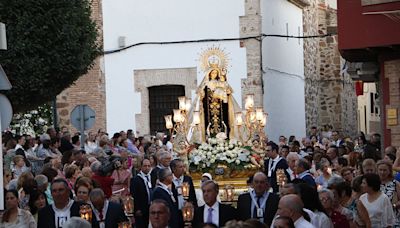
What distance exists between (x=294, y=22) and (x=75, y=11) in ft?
55.6

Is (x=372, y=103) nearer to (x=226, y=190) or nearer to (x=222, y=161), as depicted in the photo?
(x=222, y=161)

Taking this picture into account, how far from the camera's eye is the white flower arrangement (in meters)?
20.4

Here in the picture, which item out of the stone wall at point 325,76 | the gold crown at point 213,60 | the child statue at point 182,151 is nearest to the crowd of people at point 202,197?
the child statue at point 182,151

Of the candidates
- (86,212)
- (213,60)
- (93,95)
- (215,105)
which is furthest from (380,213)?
(93,95)

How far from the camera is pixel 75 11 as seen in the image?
25.2 meters

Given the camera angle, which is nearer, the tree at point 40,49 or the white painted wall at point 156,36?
the tree at point 40,49

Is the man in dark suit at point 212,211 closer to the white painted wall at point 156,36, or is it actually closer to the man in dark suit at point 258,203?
the man in dark suit at point 258,203

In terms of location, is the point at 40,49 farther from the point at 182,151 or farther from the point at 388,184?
the point at 388,184

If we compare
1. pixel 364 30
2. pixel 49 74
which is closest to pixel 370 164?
pixel 364 30

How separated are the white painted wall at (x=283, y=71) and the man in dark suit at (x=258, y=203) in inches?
813

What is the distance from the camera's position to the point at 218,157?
20438 mm

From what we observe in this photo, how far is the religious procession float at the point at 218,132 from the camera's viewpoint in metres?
20.4

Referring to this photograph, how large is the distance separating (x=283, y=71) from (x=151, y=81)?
6.08 meters

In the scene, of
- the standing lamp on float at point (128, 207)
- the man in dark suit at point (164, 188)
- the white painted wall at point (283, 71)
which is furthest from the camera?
the white painted wall at point (283, 71)
